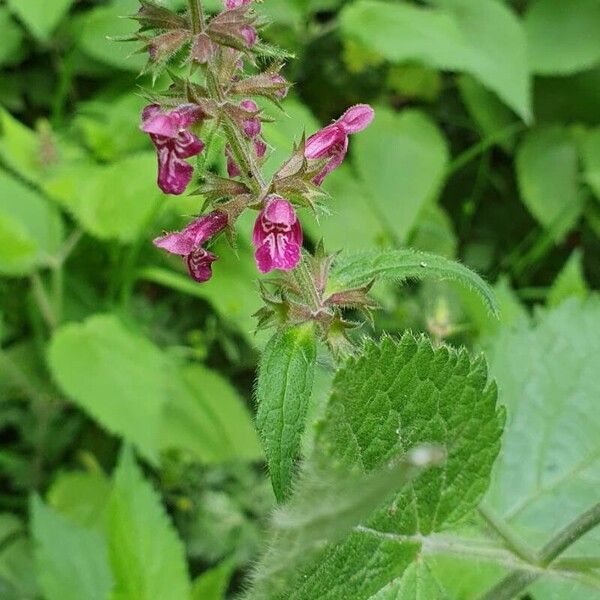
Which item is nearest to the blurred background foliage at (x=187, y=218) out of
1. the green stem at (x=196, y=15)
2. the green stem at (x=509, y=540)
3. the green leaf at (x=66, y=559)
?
the green leaf at (x=66, y=559)

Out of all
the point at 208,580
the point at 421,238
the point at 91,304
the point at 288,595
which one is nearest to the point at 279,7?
the point at 421,238

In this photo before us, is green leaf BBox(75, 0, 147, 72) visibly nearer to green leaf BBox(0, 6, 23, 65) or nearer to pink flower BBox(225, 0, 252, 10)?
green leaf BBox(0, 6, 23, 65)

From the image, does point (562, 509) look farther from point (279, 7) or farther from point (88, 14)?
point (88, 14)

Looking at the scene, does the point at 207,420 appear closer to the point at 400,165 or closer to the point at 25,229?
the point at 25,229

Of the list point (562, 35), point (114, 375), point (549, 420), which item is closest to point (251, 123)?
point (549, 420)

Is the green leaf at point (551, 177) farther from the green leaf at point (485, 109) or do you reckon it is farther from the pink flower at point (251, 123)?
the pink flower at point (251, 123)

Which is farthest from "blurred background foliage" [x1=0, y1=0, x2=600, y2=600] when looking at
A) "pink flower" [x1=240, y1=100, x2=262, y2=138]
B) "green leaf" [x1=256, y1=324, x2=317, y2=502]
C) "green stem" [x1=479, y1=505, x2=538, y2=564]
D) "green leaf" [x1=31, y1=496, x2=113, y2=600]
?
"pink flower" [x1=240, y1=100, x2=262, y2=138]
